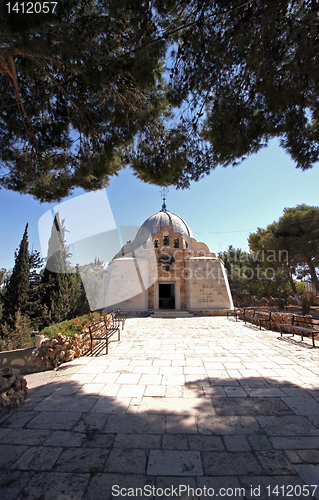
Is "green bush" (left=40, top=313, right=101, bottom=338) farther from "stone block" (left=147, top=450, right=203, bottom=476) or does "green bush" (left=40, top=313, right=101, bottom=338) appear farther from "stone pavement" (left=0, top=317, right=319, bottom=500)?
"stone block" (left=147, top=450, right=203, bottom=476)

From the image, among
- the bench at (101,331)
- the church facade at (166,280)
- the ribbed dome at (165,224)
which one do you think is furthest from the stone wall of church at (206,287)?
the bench at (101,331)

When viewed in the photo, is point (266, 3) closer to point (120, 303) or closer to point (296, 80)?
point (296, 80)

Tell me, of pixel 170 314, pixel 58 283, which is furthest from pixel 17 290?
pixel 170 314

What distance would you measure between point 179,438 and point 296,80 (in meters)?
5.69

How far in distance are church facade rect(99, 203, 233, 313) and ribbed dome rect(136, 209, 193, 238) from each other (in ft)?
15.4

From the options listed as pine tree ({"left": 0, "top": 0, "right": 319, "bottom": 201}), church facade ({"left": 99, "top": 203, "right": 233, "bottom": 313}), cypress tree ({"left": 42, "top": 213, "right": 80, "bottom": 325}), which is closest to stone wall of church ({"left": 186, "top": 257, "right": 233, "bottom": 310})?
church facade ({"left": 99, "top": 203, "right": 233, "bottom": 313})

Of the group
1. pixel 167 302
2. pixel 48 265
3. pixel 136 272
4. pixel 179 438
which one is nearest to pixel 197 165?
pixel 179 438

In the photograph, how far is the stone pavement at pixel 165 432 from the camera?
6.22 feet

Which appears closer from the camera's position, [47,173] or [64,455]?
[64,455]

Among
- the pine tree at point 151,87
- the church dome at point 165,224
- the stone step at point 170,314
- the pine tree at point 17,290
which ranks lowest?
the stone step at point 170,314

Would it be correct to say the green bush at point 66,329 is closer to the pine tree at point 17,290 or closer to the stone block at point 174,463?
the stone block at point 174,463

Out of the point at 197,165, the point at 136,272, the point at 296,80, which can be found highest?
the point at 296,80

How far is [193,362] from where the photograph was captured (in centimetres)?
506

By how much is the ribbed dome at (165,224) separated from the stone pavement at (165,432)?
18369mm
